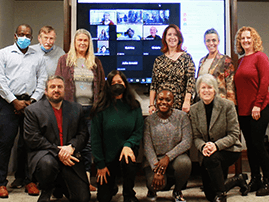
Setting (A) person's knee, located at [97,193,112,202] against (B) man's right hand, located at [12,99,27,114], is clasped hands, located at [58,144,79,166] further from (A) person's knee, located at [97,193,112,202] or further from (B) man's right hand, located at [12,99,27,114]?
(B) man's right hand, located at [12,99,27,114]

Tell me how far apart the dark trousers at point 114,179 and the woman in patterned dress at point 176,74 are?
747mm

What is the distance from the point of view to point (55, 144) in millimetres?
2277

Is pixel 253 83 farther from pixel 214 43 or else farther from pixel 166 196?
pixel 166 196

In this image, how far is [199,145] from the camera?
240 cm

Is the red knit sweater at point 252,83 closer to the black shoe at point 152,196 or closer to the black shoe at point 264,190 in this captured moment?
the black shoe at point 264,190

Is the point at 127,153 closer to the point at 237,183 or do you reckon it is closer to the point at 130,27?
the point at 237,183

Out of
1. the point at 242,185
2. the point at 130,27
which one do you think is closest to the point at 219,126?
the point at 242,185

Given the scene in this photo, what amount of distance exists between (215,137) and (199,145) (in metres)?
0.17

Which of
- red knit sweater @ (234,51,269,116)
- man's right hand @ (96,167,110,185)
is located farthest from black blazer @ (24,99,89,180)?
red knit sweater @ (234,51,269,116)

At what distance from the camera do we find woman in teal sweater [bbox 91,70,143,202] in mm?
2271

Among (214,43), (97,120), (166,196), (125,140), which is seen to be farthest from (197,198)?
(214,43)

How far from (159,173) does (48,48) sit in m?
1.81

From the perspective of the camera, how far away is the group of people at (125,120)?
89.4 inches

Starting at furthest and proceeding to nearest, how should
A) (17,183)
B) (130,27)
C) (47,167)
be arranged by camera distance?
1. (130,27)
2. (17,183)
3. (47,167)
